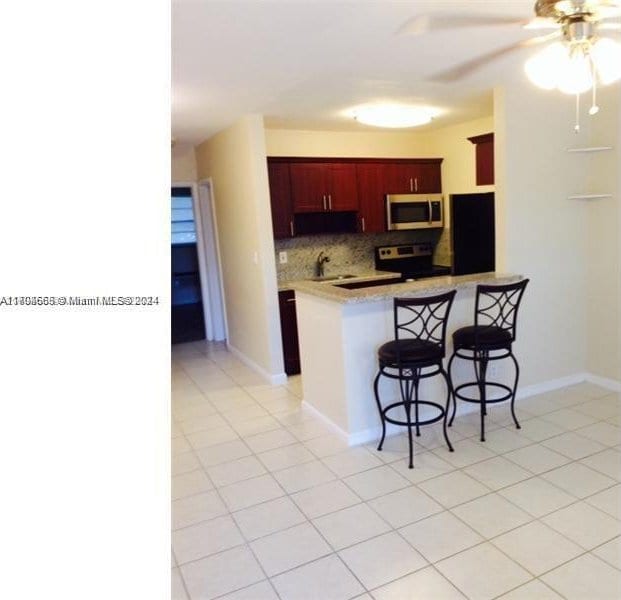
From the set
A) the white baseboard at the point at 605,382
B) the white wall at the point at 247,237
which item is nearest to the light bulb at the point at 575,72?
the white wall at the point at 247,237

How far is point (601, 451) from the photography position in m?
2.77

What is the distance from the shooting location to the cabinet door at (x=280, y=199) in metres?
4.52

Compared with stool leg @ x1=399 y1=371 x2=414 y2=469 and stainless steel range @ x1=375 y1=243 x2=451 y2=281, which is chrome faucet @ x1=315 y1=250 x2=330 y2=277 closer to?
stainless steel range @ x1=375 y1=243 x2=451 y2=281

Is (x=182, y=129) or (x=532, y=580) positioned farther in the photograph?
(x=182, y=129)

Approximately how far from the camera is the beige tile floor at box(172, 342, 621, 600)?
188 cm

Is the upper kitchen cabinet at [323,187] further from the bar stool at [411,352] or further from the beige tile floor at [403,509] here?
the beige tile floor at [403,509]

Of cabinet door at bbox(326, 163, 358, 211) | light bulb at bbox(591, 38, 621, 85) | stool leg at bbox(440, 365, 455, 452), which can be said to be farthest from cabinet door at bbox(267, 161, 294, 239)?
light bulb at bbox(591, 38, 621, 85)

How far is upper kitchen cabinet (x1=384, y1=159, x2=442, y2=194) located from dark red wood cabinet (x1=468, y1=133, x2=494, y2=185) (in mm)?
1102
